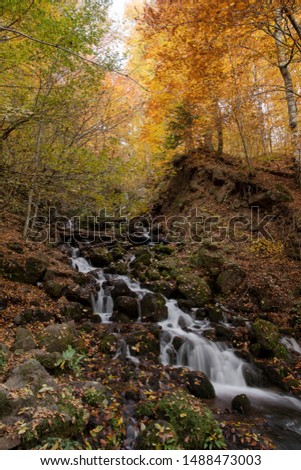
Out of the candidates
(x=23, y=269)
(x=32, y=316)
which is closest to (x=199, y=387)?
(x=32, y=316)

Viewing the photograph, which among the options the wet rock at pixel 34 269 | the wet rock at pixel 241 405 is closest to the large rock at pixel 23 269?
the wet rock at pixel 34 269

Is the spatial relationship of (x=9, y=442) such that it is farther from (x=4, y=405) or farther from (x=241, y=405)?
(x=241, y=405)

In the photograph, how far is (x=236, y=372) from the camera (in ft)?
21.9

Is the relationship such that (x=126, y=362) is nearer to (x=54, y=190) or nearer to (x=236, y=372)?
(x=236, y=372)

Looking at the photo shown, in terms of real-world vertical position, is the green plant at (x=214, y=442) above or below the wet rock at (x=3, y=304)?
below

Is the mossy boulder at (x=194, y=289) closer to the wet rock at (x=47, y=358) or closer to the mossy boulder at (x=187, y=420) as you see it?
the mossy boulder at (x=187, y=420)

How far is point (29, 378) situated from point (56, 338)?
1.64 meters

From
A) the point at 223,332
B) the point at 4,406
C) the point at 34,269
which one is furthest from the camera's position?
the point at 34,269

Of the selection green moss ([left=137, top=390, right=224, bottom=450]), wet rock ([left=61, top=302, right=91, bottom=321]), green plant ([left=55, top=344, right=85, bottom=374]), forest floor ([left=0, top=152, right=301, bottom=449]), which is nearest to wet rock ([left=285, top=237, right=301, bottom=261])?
forest floor ([left=0, top=152, right=301, bottom=449])

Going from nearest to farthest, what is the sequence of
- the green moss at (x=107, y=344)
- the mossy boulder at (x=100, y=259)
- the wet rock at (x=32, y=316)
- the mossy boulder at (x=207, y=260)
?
the green moss at (x=107, y=344)
the wet rock at (x=32, y=316)
the mossy boulder at (x=207, y=260)
the mossy boulder at (x=100, y=259)

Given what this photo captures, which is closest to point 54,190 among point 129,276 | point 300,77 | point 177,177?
point 129,276

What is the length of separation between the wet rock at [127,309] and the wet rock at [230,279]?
304 cm

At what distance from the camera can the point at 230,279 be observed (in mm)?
9586

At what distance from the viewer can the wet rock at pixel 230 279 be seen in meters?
9.47
